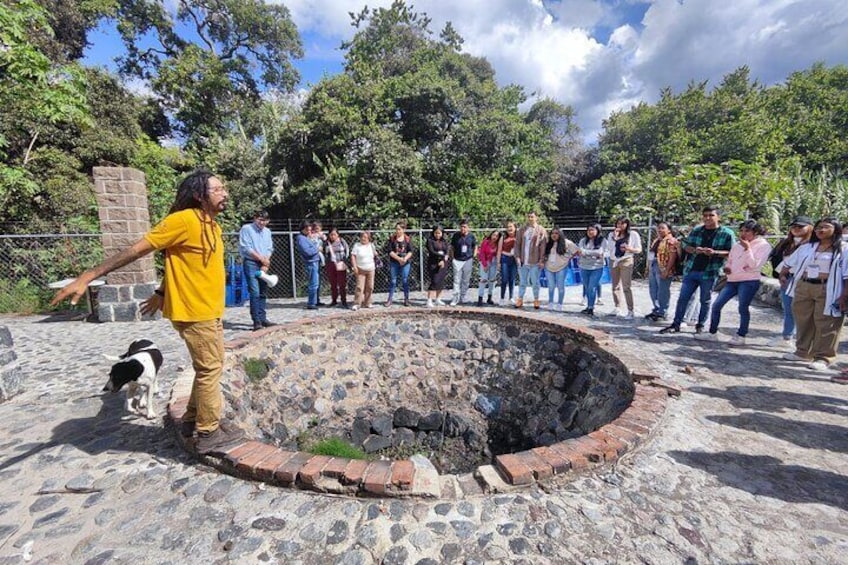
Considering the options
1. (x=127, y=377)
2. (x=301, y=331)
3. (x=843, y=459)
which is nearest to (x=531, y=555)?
(x=843, y=459)

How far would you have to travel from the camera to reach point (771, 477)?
2.52 metres

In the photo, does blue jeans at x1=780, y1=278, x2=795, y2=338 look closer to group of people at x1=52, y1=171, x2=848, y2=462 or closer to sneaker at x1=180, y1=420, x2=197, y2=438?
group of people at x1=52, y1=171, x2=848, y2=462

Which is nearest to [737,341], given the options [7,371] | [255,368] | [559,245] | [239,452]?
[559,245]

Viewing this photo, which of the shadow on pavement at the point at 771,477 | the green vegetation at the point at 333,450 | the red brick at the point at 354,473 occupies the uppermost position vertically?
the red brick at the point at 354,473

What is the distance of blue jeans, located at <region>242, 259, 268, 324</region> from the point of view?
5656 mm

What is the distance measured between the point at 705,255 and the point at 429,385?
431cm

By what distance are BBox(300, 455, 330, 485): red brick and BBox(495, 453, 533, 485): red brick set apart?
1108 mm

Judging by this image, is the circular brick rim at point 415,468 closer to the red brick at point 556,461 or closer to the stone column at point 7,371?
the red brick at point 556,461

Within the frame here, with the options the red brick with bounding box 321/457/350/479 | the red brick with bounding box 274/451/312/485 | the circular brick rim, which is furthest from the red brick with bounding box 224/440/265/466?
the red brick with bounding box 321/457/350/479

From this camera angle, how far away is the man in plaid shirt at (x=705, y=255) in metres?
5.24

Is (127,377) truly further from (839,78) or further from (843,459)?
(839,78)

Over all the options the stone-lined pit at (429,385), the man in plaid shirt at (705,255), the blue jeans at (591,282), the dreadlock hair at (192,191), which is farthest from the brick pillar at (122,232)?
the man in plaid shirt at (705,255)

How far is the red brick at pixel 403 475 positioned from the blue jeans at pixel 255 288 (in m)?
4.06

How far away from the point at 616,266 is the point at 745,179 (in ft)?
23.4
